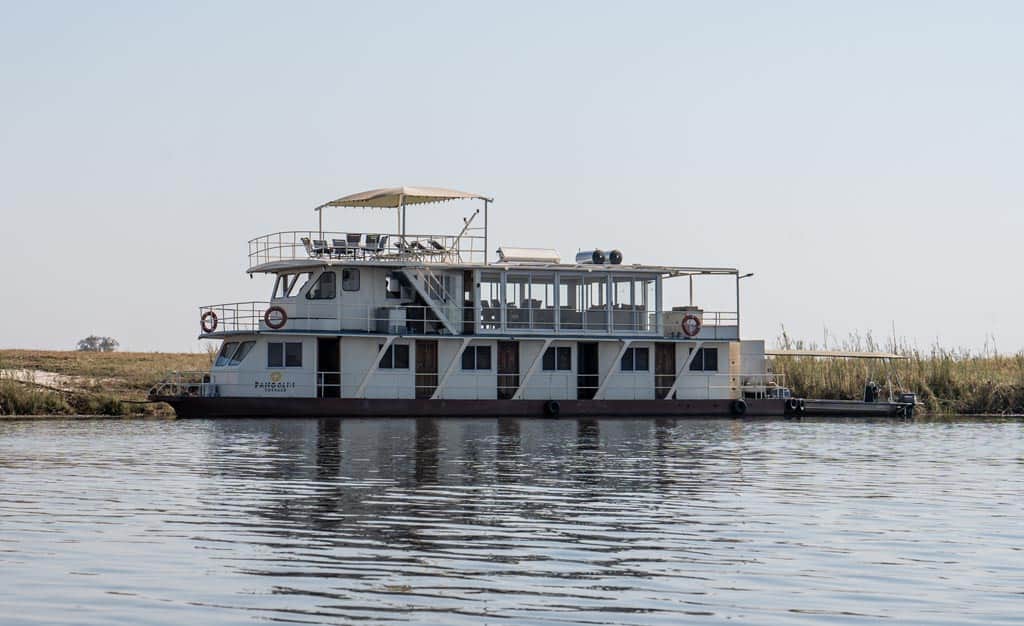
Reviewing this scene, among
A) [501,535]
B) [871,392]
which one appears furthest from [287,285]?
[501,535]

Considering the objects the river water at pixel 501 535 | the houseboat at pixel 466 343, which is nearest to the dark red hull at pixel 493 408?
the houseboat at pixel 466 343

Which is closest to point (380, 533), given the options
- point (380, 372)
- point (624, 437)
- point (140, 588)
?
point (140, 588)

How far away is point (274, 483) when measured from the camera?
21.4 m

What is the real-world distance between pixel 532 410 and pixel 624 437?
8991 mm

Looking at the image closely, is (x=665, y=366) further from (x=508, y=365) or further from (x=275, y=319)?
(x=275, y=319)

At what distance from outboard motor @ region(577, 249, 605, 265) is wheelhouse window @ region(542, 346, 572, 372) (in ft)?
8.55

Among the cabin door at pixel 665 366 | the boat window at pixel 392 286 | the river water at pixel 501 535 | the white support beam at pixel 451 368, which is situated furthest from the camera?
the cabin door at pixel 665 366

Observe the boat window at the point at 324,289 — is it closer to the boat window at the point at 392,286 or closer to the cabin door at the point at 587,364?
the boat window at the point at 392,286

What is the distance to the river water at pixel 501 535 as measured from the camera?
1191cm

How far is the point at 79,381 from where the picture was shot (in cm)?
4728

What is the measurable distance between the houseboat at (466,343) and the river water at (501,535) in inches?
447

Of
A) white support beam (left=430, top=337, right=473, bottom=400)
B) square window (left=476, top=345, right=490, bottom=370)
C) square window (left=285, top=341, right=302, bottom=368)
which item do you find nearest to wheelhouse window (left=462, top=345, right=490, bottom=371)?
square window (left=476, top=345, right=490, bottom=370)

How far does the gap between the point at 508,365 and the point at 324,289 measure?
225 inches

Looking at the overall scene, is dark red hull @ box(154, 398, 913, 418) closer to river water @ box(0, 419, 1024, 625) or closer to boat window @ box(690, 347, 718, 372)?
boat window @ box(690, 347, 718, 372)
